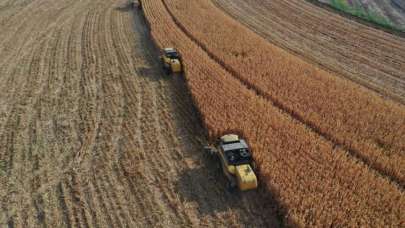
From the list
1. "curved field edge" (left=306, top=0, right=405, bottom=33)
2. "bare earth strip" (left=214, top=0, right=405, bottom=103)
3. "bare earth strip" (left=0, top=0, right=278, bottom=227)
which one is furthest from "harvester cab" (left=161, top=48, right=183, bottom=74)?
"curved field edge" (left=306, top=0, right=405, bottom=33)

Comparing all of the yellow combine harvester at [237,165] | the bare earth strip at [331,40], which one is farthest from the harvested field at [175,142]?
the bare earth strip at [331,40]

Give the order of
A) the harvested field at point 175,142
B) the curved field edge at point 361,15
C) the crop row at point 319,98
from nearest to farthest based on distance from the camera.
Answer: the harvested field at point 175,142 < the crop row at point 319,98 < the curved field edge at point 361,15

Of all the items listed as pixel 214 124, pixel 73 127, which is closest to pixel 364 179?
pixel 214 124

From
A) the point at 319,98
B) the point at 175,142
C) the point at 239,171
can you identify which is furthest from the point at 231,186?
the point at 319,98

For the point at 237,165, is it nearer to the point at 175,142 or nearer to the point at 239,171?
the point at 239,171

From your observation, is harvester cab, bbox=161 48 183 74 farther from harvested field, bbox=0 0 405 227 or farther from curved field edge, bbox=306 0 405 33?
curved field edge, bbox=306 0 405 33

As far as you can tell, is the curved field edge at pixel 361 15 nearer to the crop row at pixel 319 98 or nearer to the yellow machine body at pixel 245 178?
the crop row at pixel 319 98
